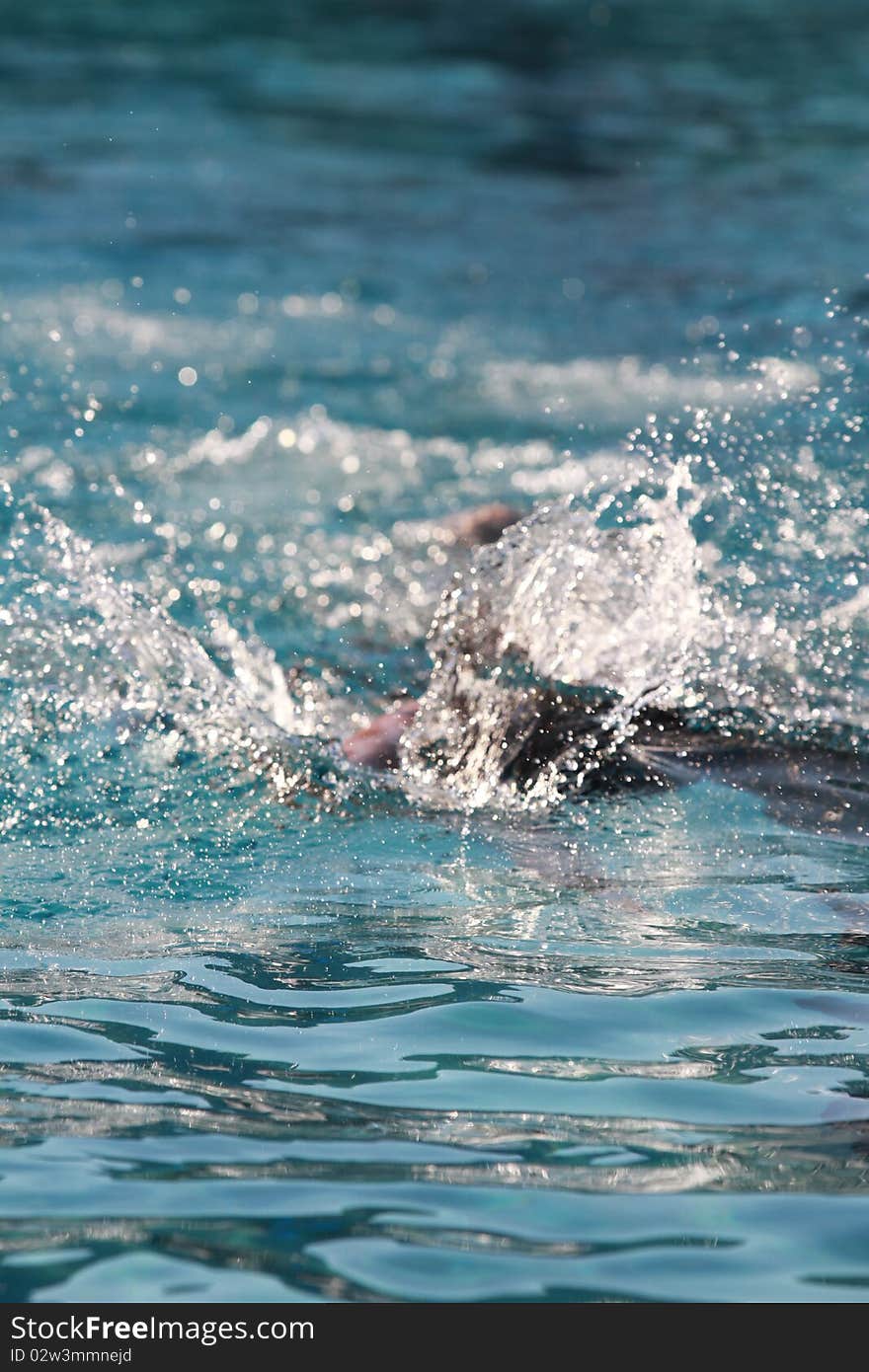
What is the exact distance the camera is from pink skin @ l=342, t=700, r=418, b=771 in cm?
573

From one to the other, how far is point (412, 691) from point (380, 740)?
772mm

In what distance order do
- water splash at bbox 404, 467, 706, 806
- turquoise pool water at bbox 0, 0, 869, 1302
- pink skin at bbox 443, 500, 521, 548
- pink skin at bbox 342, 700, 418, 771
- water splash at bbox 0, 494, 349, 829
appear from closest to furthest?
turquoise pool water at bbox 0, 0, 869, 1302, water splash at bbox 0, 494, 349, 829, water splash at bbox 404, 467, 706, 806, pink skin at bbox 342, 700, 418, 771, pink skin at bbox 443, 500, 521, 548

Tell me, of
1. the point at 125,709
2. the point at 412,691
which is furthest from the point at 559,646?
the point at 125,709

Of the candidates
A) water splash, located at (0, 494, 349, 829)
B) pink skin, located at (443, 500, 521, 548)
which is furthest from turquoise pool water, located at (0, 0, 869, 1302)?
pink skin, located at (443, 500, 521, 548)

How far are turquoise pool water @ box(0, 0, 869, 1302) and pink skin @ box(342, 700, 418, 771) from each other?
0.37 ft

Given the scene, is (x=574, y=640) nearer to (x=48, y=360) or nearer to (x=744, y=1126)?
(x=744, y=1126)

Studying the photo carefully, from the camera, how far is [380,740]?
5855mm

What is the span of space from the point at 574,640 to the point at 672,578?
48cm

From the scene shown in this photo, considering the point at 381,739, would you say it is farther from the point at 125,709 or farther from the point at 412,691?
the point at 125,709

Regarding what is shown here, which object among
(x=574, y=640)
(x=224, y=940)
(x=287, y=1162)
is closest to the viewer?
(x=287, y=1162)

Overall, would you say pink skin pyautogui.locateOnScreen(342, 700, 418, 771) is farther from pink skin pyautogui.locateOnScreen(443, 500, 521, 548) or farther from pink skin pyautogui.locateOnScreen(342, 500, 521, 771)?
pink skin pyautogui.locateOnScreen(443, 500, 521, 548)

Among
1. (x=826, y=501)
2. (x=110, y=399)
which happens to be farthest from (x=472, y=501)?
(x=110, y=399)

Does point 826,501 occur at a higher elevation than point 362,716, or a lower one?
higher

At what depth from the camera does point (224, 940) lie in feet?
13.8
